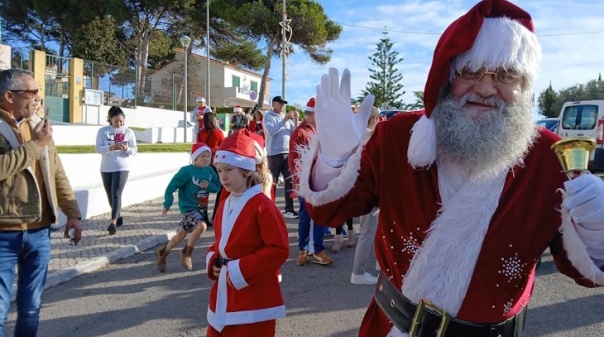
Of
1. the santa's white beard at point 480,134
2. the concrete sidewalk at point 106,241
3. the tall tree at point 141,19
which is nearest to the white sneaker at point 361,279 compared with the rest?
the concrete sidewalk at point 106,241

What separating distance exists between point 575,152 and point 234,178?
2060 millimetres

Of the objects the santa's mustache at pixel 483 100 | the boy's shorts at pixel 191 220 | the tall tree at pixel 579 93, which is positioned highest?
the tall tree at pixel 579 93

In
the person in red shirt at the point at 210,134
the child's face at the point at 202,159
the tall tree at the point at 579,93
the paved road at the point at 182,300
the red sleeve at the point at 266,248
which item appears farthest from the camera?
the tall tree at the point at 579,93

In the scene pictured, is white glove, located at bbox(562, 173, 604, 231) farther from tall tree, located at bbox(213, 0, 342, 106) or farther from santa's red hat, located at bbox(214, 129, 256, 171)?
tall tree, located at bbox(213, 0, 342, 106)

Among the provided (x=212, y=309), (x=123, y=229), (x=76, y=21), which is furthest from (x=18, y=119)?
(x=76, y=21)

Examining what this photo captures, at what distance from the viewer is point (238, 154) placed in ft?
10.5

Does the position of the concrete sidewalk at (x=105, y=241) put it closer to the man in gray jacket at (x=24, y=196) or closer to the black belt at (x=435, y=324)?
the man in gray jacket at (x=24, y=196)

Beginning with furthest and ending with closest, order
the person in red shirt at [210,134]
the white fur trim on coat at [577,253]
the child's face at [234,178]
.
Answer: the person in red shirt at [210,134] < the child's face at [234,178] < the white fur trim on coat at [577,253]

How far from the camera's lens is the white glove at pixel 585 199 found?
1.50 m

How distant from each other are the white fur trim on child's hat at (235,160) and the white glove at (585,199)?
79.7 inches

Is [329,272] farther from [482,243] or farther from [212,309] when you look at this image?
[482,243]

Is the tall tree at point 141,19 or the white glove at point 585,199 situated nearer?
the white glove at point 585,199

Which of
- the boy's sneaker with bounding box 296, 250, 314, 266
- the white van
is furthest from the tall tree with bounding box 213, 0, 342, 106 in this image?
the boy's sneaker with bounding box 296, 250, 314, 266

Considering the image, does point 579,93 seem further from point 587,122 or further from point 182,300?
point 182,300
